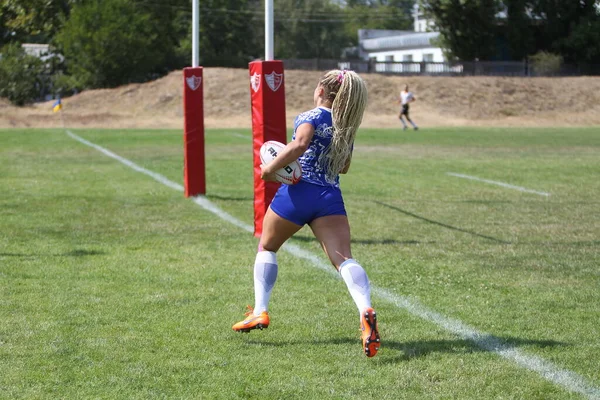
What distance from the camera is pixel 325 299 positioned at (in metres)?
7.07

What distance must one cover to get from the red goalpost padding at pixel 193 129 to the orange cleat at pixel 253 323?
8.01m

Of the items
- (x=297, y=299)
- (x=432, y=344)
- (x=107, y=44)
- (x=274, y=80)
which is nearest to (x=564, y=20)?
(x=107, y=44)

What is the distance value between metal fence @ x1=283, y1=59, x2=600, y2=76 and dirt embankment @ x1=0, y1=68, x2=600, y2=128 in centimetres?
389

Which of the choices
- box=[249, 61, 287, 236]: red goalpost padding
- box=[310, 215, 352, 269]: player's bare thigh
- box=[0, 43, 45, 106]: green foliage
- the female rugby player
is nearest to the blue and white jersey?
the female rugby player

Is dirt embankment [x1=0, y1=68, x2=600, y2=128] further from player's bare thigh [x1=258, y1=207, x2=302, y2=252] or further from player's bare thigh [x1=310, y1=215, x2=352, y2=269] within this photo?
player's bare thigh [x1=310, y1=215, x2=352, y2=269]

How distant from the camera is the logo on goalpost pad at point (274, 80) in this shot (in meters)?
9.80

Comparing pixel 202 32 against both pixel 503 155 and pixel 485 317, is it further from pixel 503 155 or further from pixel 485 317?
pixel 485 317

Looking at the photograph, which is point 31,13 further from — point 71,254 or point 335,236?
point 335,236

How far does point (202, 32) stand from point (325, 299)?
249 ft

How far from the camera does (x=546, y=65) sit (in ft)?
204

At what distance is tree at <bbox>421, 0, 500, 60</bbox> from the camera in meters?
65.8

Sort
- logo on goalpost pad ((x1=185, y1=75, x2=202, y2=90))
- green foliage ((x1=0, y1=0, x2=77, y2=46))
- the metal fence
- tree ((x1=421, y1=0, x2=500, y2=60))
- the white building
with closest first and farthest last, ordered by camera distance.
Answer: green foliage ((x1=0, y1=0, x2=77, y2=46)) → logo on goalpost pad ((x1=185, y1=75, x2=202, y2=90)) → the metal fence → tree ((x1=421, y1=0, x2=500, y2=60)) → the white building

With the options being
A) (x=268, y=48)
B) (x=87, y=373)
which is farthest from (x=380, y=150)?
(x=87, y=373)

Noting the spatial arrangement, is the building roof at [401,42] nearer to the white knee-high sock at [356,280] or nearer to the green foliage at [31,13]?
the green foliage at [31,13]
